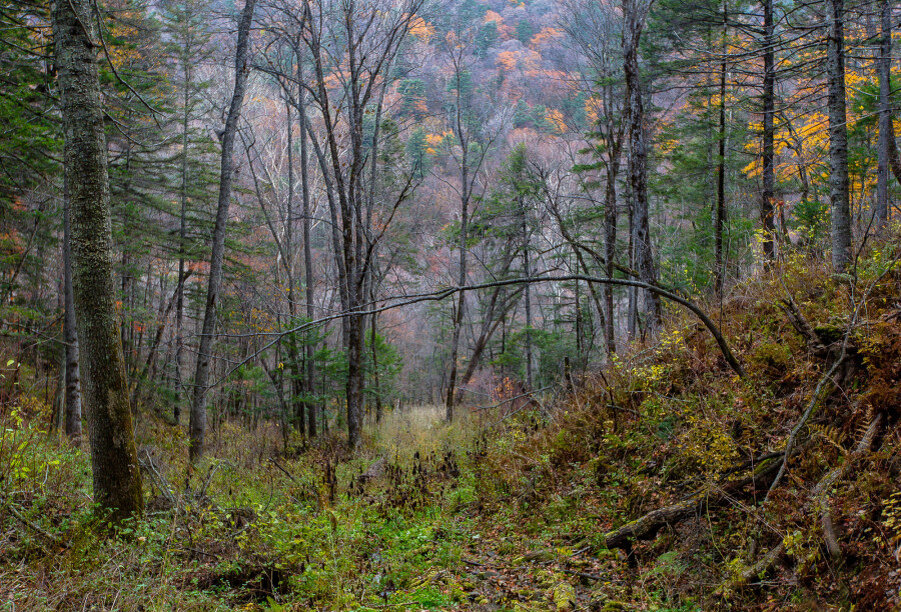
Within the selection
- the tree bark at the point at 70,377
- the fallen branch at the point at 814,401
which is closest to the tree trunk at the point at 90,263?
the fallen branch at the point at 814,401

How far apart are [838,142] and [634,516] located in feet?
16.0

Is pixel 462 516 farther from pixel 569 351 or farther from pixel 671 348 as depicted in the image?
pixel 569 351

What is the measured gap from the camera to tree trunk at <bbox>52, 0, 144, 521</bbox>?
483 cm

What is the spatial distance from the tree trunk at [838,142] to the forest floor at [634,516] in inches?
15.5

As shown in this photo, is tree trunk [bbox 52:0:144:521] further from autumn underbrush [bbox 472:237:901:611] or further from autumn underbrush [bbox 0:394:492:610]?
autumn underbrush [bbox 472:237:901:611]

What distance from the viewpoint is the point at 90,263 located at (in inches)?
191

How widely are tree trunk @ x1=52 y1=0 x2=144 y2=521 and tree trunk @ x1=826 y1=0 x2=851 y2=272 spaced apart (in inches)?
296

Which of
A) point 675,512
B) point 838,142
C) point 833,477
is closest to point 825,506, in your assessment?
point 833,477

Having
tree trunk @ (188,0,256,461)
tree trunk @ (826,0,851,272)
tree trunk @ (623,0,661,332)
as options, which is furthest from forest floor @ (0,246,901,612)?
tree trunk @ (188,0,256,461)

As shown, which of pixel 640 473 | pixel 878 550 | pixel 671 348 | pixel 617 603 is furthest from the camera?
pixel 671 348

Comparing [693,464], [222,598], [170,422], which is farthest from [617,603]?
[170,422]

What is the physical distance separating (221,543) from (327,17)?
11.0 meters

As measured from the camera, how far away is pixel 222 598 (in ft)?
13.1

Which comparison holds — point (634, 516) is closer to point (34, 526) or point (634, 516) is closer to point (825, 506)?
point (825, 506)
